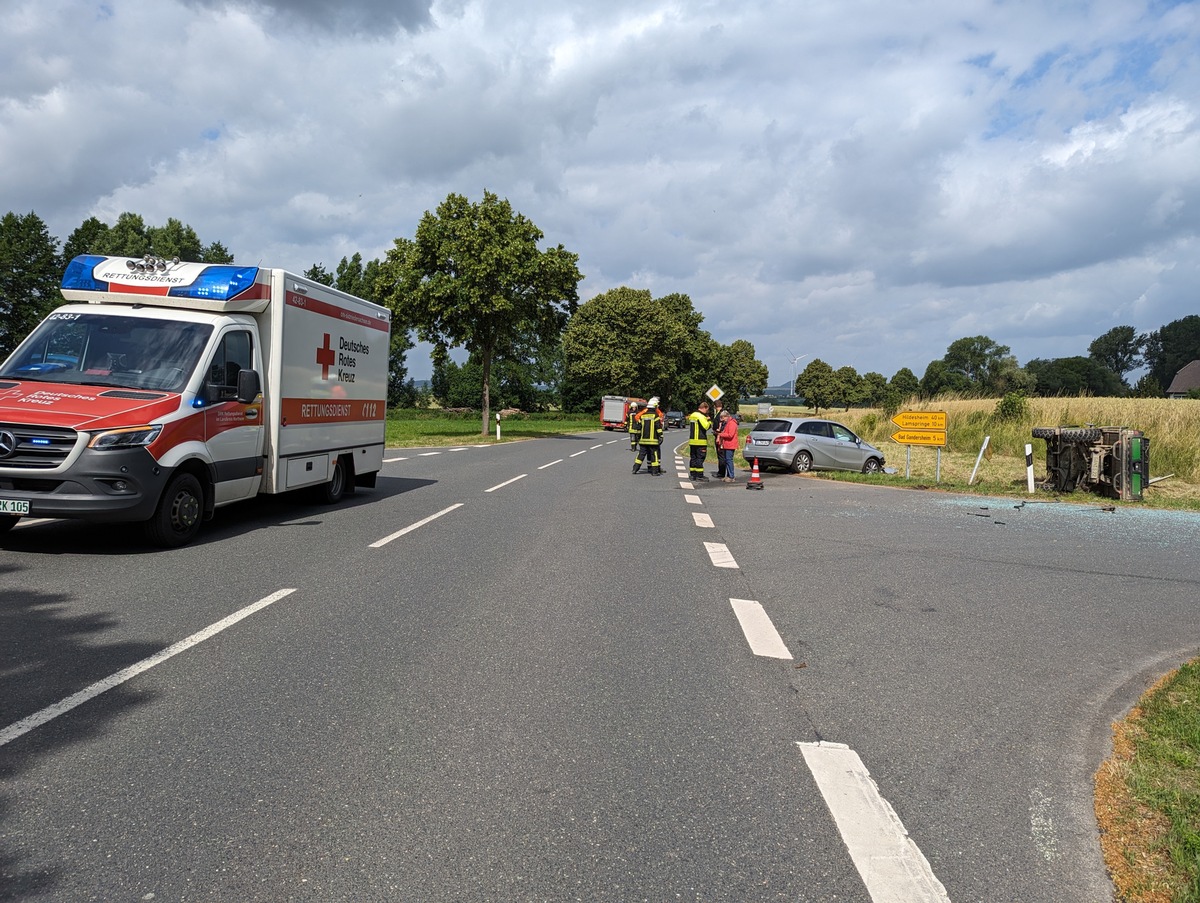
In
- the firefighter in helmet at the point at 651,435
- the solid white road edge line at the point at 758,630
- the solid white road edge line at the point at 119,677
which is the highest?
the firefighter in helmet at the point at 651,435

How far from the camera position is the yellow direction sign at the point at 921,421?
18.4 metres

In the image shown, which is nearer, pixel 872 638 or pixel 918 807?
pixel 918 807

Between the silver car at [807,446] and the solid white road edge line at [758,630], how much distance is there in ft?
47.3

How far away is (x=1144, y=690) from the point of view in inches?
189

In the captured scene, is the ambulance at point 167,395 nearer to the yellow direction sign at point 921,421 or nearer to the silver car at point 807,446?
the silver car at point 807,446

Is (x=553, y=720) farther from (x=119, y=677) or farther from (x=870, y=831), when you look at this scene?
(x=119, y=677)

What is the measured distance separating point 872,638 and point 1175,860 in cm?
287

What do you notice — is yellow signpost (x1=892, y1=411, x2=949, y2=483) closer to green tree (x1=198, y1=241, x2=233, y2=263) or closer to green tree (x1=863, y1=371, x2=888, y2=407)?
green tree (x1=198, y1=241, x2=233, y2=263)

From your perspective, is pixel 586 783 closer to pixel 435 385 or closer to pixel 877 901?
pixel 877 901

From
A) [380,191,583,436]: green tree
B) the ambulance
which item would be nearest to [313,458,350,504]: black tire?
the ambulance

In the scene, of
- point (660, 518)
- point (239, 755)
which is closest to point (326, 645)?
point (239, 755)

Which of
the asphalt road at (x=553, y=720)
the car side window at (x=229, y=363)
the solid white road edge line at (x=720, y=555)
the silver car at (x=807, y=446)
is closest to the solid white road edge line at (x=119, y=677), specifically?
the asphalt road at (x=553, y=720)

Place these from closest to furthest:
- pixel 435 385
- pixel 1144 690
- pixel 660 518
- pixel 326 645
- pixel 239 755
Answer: pixel 239 755 < pixel 1144 690 < pixel 326 645 < pixel 660 518 < pixel 435 385

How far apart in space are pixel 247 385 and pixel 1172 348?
487 feet
